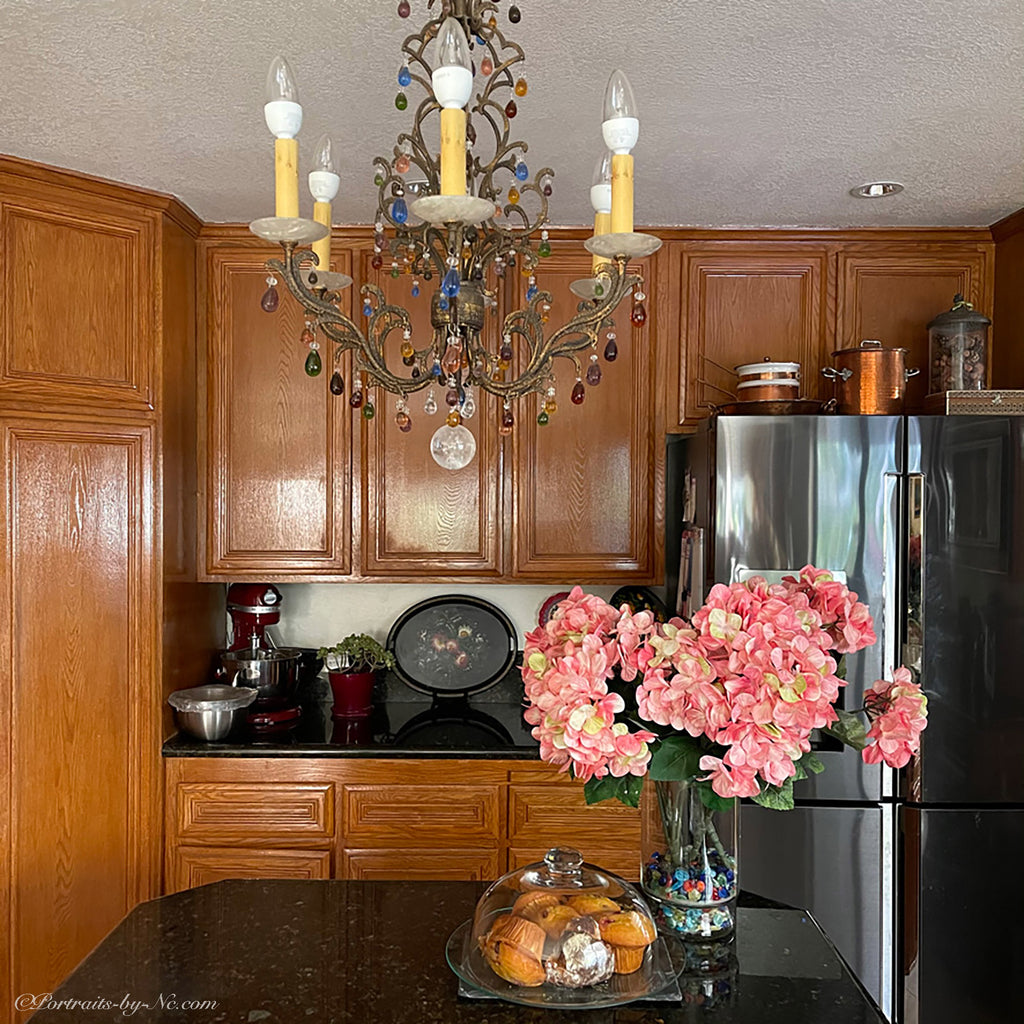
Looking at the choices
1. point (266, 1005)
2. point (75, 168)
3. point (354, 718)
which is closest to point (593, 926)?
point (266, 1005)

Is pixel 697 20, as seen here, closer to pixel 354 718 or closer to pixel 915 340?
pixel 915 340

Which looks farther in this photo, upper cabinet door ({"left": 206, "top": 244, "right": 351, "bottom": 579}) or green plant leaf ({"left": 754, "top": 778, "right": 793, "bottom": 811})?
upper cabinet door ({"left": 206, "top": 244, "right": 351, "bottom": 579})

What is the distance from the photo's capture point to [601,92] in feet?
6.37

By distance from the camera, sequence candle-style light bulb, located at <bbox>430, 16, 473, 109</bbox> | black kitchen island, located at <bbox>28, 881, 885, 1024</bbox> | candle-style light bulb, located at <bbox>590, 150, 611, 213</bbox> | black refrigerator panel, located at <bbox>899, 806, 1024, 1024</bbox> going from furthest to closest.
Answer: black refrigerator panel, located at <bbox>899, 806, 1024, 1024</bbox> → candle-style light bulb, located at <bbox>590, 150, 611, 213</bbox> → black kitchen island, located at <bbox>28, 881, 885, 1024</bbox> → candle-style light bulb, located at <bbox>430, 16, 473, 109</bbox>

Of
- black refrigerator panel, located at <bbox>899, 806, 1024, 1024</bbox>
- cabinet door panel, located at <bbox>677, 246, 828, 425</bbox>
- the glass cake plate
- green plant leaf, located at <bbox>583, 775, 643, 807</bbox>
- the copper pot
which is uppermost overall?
cabinet door panel, located at <bbox>677, 246, 828, 425</bbox>

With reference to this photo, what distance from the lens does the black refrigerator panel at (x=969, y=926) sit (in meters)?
2.31

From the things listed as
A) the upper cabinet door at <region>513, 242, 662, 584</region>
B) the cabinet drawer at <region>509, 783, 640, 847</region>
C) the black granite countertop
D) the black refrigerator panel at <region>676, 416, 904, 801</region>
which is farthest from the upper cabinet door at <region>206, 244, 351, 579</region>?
the black refrigerator panel at <region>676, 416, 904, 801</region>

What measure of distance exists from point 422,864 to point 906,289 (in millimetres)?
2349

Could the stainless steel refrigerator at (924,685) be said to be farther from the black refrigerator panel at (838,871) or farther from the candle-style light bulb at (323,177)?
the candle-style light bulb at (323,177)

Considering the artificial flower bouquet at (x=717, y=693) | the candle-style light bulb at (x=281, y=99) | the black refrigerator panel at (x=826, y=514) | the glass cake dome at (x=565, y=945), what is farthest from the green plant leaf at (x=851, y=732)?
the black refrigerator panel at (x=826, y=514)

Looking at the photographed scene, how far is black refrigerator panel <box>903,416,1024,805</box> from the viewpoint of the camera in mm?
2336

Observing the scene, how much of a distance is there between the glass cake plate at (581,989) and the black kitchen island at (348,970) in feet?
0.08

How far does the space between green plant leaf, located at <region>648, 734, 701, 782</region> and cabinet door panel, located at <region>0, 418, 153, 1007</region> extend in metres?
1.89

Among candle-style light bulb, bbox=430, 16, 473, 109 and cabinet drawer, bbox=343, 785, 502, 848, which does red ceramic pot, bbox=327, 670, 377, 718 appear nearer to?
cabinet drawer, bbox=343, 785, 502, 848
